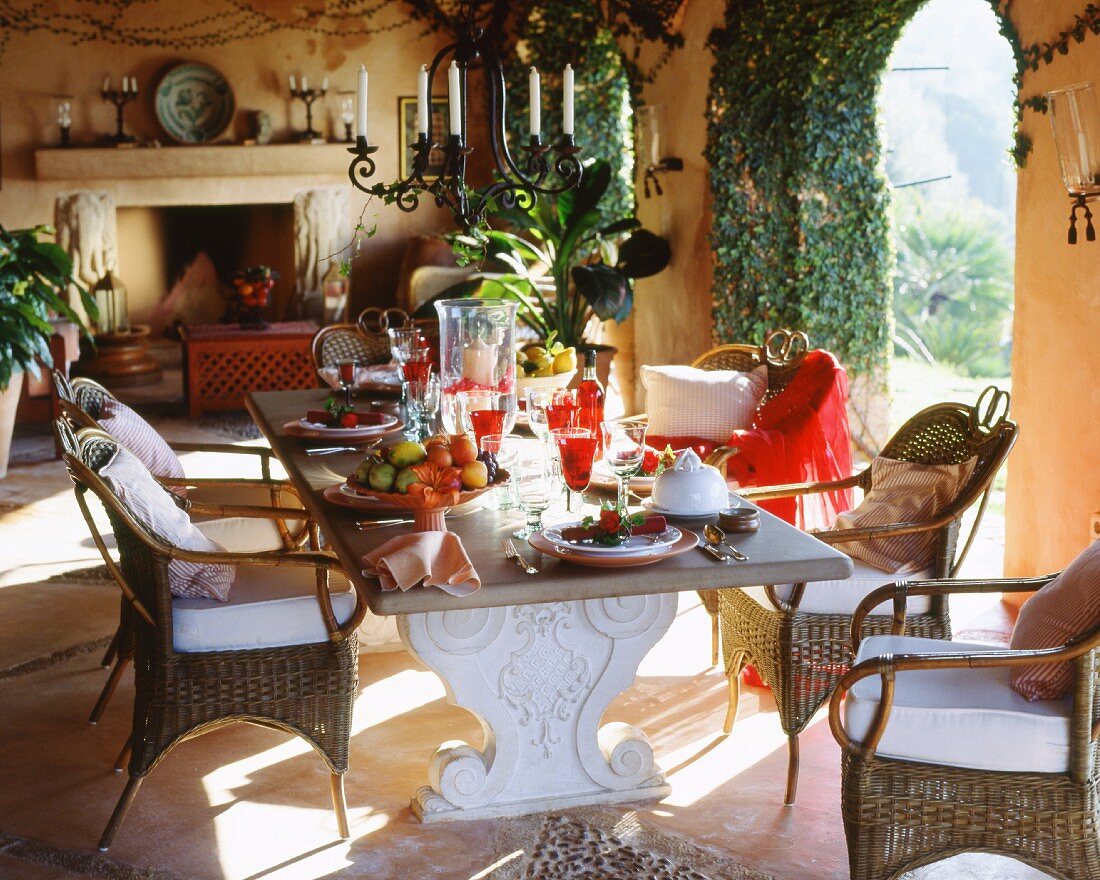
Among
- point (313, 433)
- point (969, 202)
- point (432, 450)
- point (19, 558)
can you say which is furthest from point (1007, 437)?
point (969, 202)

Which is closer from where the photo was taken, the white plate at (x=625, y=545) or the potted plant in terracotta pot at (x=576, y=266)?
the white plate at (x=625, y=545)

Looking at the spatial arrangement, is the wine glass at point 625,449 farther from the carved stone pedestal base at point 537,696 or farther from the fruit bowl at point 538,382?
the fruit bowl at point 538,382

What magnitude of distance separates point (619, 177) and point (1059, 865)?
275 inches

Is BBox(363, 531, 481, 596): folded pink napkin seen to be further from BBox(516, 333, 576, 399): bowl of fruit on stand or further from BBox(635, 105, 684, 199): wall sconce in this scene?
BBox(635, 105, 684, 199): wall sconce

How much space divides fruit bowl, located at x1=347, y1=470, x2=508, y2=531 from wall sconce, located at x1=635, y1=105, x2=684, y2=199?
4.42 metres

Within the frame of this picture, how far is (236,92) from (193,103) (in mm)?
342

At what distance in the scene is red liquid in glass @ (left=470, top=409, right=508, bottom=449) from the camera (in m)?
Result: 3.09

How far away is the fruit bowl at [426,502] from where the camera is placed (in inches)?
104

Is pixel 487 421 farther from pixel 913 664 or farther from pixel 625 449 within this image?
pixel 913 664

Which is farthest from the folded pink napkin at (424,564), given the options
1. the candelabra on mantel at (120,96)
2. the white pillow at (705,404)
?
the candelabra on mantel at (120,96)

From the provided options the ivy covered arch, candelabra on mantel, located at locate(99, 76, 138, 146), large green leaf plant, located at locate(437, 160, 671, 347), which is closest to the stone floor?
→ the ivy covered arch

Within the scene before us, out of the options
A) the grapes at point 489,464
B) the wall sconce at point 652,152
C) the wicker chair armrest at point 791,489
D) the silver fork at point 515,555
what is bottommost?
the wicker chair armrest at point 791,489

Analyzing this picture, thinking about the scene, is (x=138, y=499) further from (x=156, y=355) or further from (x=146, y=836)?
(x=156, y=355)

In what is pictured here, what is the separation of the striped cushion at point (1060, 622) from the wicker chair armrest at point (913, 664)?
0.05m
